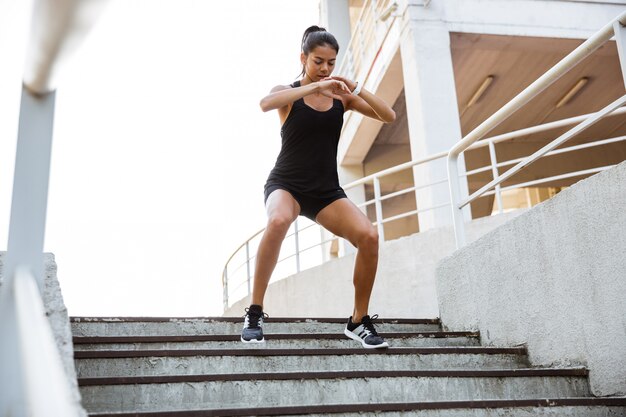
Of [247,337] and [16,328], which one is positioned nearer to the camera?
[16,328]

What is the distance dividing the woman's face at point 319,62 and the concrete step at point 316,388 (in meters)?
1.68

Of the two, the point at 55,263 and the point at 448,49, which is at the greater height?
the point at 448,49

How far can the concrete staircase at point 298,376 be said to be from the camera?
10.0ft

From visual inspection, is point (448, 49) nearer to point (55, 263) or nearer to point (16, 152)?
point (55, 263)

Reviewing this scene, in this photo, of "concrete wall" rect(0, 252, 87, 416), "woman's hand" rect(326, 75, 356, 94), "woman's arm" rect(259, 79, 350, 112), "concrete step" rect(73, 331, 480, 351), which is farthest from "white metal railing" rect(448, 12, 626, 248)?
"concrete wall" rect(0, 252, 87, 416)

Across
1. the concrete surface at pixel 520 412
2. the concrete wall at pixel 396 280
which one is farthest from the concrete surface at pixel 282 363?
the concrete wall at pixel 396 280

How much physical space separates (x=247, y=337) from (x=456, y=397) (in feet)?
3.69

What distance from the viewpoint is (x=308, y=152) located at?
13.5 ft

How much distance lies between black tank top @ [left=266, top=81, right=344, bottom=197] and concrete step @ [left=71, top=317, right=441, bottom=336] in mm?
903

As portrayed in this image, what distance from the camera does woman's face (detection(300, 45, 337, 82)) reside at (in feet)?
13.3

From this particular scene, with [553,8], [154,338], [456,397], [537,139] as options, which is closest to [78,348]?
[154,338]

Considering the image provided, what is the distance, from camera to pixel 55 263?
12.0 ft

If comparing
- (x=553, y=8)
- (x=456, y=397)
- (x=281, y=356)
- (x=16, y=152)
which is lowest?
(x=456, y=397)

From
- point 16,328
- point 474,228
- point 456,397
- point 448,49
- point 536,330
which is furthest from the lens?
point 448,49
